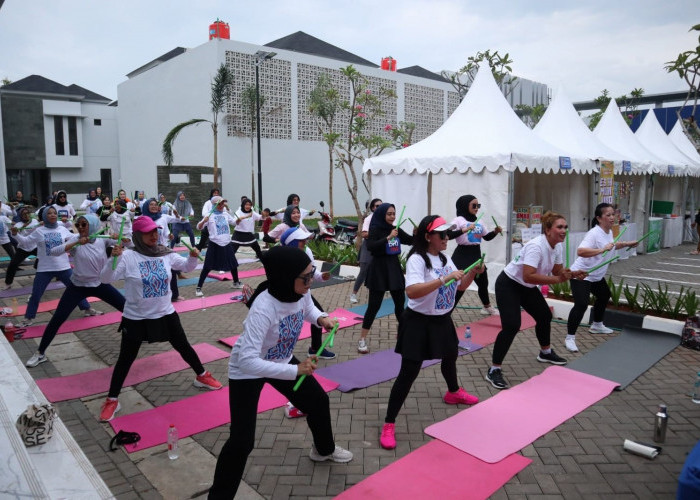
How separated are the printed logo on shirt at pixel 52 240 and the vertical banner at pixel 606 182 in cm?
1089

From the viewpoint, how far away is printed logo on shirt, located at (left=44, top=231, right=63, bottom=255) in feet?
22.5

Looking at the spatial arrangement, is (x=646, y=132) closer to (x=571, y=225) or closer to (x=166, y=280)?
(x=571, y=225)

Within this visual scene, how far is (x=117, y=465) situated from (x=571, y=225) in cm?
1197

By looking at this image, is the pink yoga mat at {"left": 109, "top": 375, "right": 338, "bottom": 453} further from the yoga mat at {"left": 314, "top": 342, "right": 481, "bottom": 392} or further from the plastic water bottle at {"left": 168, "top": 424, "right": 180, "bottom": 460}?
the yoga mat at {"left": 314, "top": 342, "right": 481, "bottom": 392}

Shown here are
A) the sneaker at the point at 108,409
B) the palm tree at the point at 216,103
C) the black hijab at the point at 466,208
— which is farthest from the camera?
the palm tree at the point at 216,103

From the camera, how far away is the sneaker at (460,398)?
4645mm

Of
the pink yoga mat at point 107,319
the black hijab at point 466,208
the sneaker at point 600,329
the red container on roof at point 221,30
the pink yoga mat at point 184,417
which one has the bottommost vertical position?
the pink yoga mat at point 107,319

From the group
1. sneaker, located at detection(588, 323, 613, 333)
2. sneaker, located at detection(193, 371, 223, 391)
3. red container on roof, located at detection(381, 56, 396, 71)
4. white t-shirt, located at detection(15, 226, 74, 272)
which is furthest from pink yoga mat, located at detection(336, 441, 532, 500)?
red container on roof, located at detection(381, 56, 396, 71)

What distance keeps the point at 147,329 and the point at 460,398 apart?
291cm

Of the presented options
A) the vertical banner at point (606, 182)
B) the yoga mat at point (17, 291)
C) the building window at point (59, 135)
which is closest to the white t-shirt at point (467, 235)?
the vertical banner at point (606, 182)

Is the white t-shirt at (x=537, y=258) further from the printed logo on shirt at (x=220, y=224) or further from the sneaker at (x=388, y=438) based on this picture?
the printed logo on shirt at (x=220, y=224)

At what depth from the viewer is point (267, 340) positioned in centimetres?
301

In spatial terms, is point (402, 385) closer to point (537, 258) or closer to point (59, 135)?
point (537, 258)

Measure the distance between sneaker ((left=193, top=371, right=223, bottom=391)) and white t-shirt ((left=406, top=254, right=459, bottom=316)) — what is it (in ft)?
7.45
